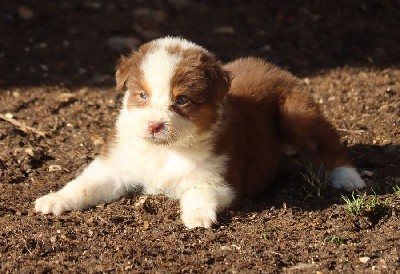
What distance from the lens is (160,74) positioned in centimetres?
633

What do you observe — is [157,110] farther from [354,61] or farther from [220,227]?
[354,61]

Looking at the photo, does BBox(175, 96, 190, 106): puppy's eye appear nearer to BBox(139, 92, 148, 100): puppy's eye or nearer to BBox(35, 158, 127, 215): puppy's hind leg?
BBox(139, 92, 148, 100): puppy's eye

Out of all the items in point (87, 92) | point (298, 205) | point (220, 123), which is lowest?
point (87, 92)

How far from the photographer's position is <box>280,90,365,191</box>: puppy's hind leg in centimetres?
756

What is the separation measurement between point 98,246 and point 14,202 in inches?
51.6

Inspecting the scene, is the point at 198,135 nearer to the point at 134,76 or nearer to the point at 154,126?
the point at 154,126

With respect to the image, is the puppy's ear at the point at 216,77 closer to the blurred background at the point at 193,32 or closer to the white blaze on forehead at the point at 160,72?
the white blaze on forehead at the point at 160,72

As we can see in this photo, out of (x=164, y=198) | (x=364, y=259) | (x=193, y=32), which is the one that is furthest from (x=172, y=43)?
(x=193, y=32)

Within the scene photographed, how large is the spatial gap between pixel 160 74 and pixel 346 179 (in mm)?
2109

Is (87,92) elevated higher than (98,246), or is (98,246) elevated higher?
(98,246)

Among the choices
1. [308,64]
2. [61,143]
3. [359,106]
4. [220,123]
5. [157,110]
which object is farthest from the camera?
[308,64]

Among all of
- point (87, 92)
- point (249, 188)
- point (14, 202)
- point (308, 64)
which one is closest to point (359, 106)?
point (308, 64)

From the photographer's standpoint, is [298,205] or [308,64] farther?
[308,64]

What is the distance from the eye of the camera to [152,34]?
1081cm
